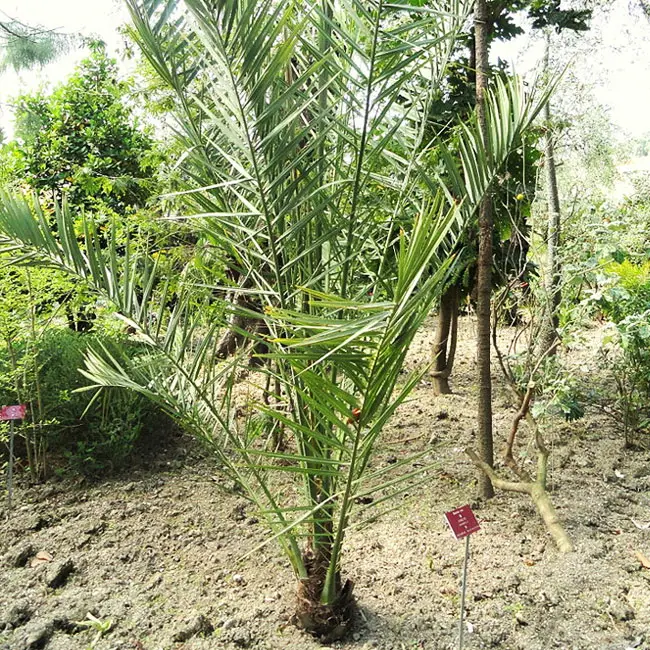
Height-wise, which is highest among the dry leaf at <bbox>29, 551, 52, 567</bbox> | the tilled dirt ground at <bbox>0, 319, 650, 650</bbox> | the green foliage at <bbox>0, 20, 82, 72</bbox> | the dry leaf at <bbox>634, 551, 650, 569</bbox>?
the green foliage at <bbox>0, 20, 82, 72</bbox>

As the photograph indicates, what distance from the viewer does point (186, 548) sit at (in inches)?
93.0

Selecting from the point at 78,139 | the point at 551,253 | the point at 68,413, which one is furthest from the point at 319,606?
the point at 78,139

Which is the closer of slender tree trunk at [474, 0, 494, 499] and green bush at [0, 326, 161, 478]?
slender tree trunk at [474, 0, 494, 499]

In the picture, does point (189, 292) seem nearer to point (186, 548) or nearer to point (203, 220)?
point (203, 220)

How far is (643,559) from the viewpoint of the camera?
2.06 m

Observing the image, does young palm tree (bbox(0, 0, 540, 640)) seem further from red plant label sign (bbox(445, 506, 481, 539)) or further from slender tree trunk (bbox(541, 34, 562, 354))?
slender tree trunk (bbox(541, 34, 562, 354))

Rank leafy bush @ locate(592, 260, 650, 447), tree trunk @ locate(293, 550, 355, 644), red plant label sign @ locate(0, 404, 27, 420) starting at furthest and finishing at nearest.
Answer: leafy bush @ locate(592, 260, 650, 447) → red plant label sign @ locate(0, 404, 27, 420) → tree trunk @ locate(293, 550, 355, 644)

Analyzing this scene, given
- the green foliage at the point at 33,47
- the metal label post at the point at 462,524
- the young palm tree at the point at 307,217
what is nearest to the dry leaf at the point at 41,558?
the young palm tree at the point at 307,217

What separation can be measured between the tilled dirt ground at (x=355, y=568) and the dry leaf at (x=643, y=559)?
1 centimetres

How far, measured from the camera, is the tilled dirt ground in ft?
5.84

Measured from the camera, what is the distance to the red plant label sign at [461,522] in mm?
1520

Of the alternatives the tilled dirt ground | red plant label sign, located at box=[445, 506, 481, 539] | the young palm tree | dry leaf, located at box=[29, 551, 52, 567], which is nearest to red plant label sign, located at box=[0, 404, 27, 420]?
the tilled dirt ground

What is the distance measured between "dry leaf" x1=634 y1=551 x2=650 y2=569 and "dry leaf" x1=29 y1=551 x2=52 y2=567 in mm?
2212

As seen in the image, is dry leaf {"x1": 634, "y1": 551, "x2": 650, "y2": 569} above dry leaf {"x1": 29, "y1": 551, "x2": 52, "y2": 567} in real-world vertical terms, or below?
above
